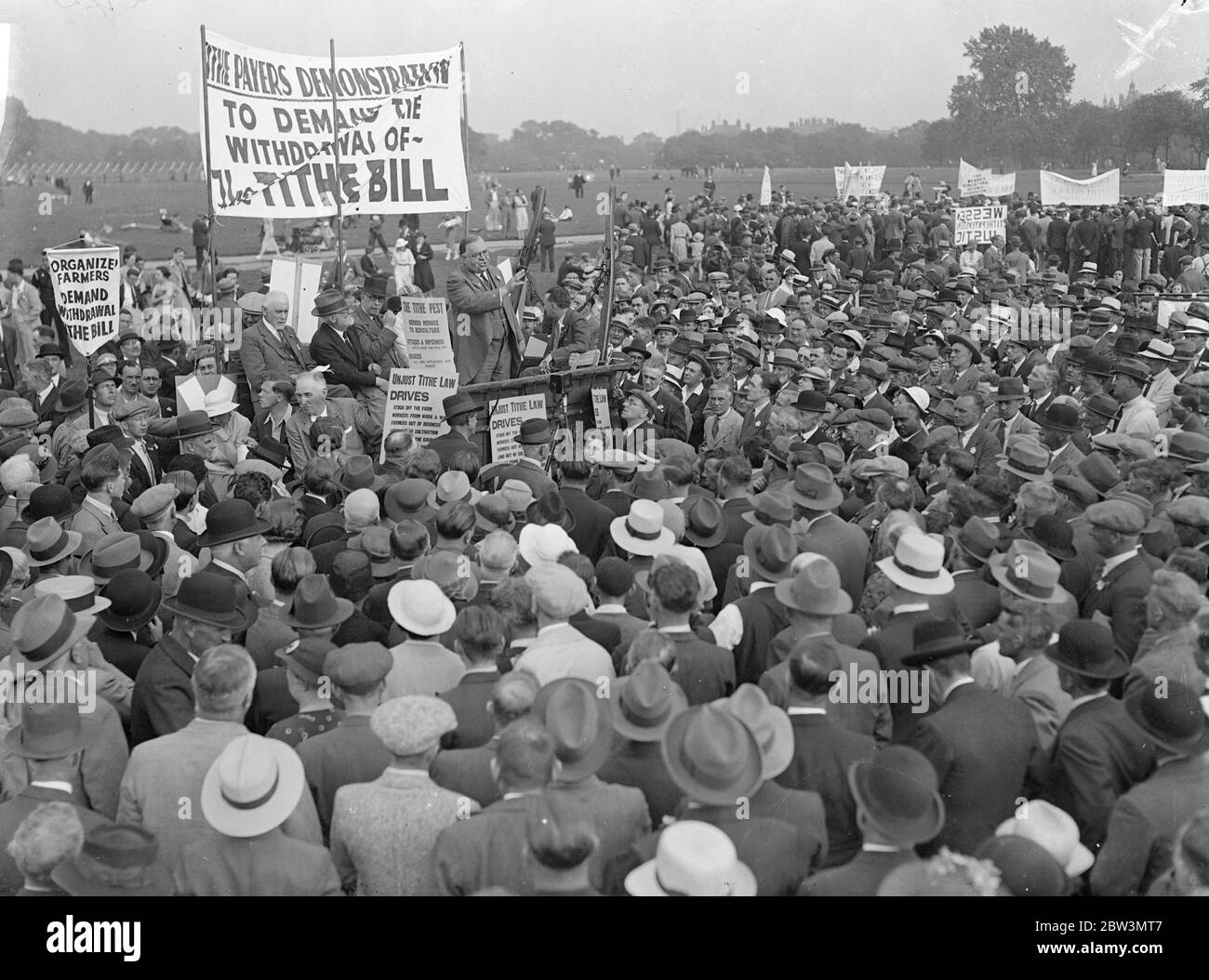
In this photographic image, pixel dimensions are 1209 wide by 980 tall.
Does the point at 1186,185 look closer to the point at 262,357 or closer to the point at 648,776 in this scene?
the point at 262,357

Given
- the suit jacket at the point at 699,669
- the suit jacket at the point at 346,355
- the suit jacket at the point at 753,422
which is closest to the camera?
the suit jacket at the point at 699,669

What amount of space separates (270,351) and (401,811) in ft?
24.4

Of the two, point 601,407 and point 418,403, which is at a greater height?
point 418,403

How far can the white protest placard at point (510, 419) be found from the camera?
9.30 meters

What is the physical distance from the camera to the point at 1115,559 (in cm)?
611

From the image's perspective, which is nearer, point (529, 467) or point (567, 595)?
point (567, 595)

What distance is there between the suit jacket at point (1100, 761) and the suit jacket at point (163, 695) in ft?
11.4

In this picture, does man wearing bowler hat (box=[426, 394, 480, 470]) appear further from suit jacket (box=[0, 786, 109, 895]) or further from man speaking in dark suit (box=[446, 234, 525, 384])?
suit jacket (box=[0, 786, 109, 895])

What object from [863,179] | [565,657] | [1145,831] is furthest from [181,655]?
[863,179]

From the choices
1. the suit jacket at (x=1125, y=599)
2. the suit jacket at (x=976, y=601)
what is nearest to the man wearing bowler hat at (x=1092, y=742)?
the suit jacket at (x=1125, y=599)

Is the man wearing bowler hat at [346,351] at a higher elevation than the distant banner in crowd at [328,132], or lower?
lower

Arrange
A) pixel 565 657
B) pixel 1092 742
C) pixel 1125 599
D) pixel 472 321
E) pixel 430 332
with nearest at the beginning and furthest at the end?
pixel 1092 742 < pixel 565 657 < pixel 1125 599 < pixel 430 332 < pixel 472 321

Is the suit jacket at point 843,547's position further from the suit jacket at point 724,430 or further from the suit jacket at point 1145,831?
the suit jacket at point 724,430

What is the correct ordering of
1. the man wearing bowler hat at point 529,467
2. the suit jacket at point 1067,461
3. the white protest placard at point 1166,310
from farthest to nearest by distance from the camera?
1. the white protest placard at point 1166,310
2. the man wearing bowler hat at point 529,467
3. the suit jacket at point 1067,461
